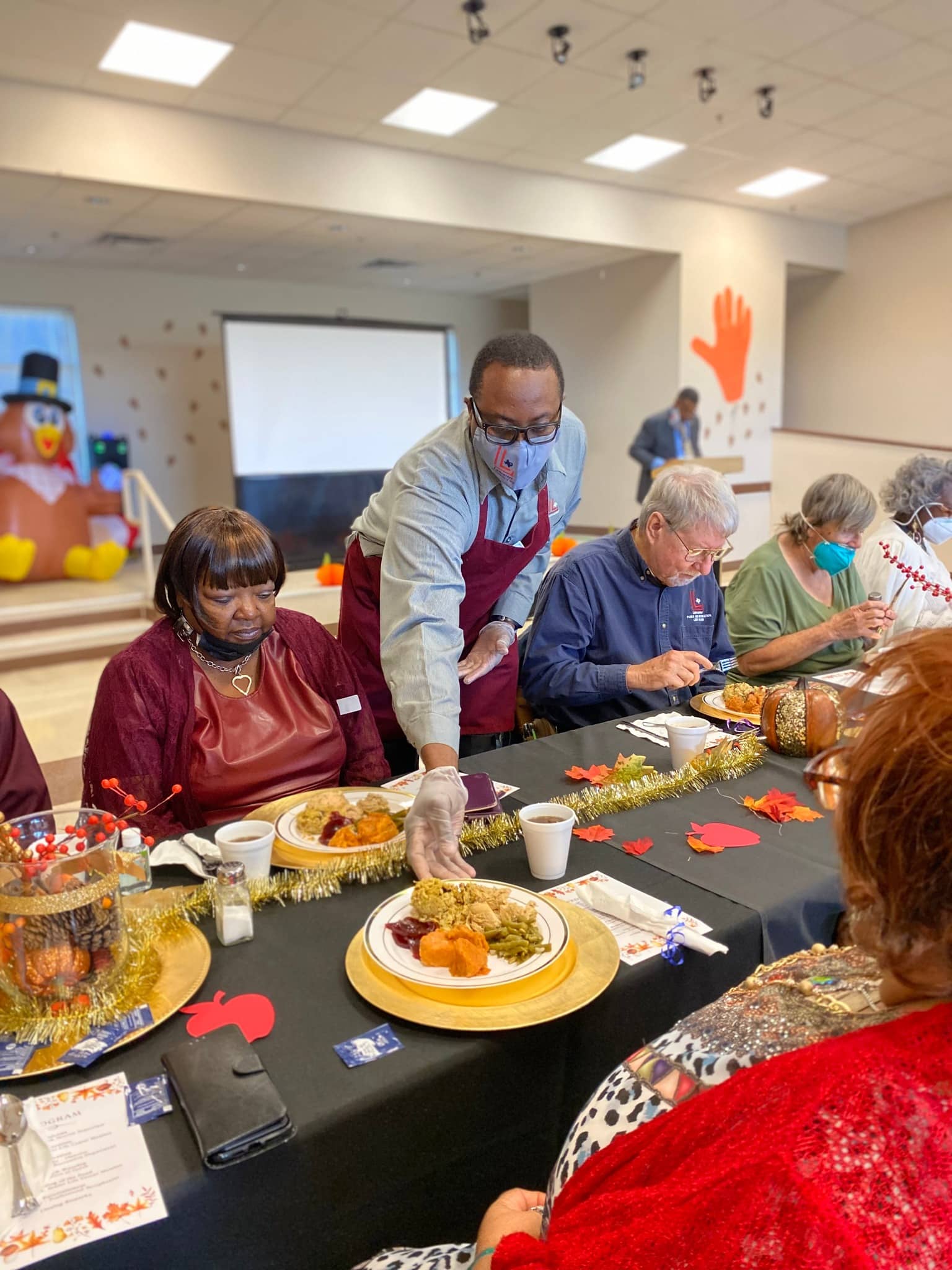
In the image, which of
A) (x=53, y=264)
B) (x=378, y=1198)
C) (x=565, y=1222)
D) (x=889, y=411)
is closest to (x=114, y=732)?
(x=378, y=1198)

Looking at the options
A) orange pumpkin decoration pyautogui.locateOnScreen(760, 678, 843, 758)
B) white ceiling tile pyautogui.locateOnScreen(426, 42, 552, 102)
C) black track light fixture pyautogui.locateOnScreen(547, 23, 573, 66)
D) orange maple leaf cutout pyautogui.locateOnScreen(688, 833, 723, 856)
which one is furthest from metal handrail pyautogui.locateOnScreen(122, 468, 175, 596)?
orange maple leaf cutout pyautogui.locateOnScreen(688, 833, 723, 856)

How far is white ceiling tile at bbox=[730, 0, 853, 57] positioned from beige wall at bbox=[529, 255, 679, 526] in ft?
10.9

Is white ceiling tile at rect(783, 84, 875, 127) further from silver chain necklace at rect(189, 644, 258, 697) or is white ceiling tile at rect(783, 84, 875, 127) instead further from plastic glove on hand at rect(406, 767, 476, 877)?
plastic glove on hand at rect(406, 767, 476, 877)

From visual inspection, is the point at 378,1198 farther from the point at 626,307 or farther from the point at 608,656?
the point at 626,307

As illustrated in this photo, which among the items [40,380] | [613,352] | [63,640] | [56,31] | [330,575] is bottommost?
[63,640]

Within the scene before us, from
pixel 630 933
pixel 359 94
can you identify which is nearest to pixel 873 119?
pixel 359 94

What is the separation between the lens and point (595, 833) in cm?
148

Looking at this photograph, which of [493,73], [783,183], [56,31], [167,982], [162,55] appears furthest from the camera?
[783,183]

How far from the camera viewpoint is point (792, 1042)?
2.39ft

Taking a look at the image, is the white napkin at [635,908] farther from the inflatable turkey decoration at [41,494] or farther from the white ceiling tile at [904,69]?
the inflatable turkey decoration at [41,494]

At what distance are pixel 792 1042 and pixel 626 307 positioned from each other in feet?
30.5

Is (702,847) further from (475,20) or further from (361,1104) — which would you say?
(475,20)

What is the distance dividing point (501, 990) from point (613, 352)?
9.18 metres

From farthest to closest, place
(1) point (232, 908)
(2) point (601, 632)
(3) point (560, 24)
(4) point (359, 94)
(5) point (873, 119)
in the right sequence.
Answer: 1. (5) point (873, 119)
2. (4) point (359, 94)
3. (3) point (560, 24)
4. (2) point (601, 632)
5. (1) point (232, 908)
